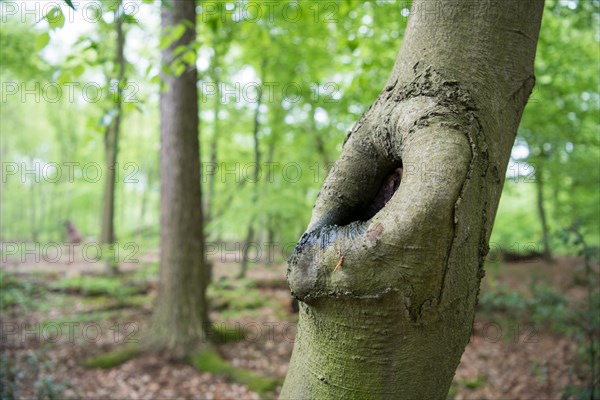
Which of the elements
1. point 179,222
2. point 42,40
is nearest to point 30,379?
point 179,222

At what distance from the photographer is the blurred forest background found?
350 cm

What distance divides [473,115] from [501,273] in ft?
34.3

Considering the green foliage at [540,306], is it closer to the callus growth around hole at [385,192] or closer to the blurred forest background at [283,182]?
the blurred forest background at [283,182]

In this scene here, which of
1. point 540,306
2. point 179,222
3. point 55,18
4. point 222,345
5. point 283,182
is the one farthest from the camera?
point 283,182

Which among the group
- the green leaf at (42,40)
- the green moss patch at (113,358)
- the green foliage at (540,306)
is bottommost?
the green moss patch at (113,358)

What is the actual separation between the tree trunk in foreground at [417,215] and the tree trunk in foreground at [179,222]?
372 centimetres

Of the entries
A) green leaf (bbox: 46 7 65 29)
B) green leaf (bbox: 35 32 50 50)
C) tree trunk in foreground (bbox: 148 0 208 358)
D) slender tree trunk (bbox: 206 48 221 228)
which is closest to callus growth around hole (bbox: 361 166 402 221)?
green leaf (bbox: 46 7 65 29)

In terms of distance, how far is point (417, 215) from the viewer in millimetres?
970

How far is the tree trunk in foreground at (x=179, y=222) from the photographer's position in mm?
4773

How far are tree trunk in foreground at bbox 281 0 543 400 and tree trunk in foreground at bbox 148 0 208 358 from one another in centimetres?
372

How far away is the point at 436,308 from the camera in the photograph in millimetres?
1042

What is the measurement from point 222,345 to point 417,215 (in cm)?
486

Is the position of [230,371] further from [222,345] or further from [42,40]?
[42,40]

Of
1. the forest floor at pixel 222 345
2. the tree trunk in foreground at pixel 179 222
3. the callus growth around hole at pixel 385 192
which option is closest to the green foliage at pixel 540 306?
the forest floor at pixel 222 345
